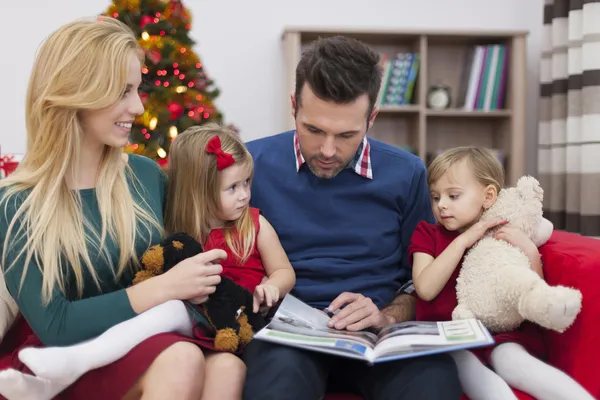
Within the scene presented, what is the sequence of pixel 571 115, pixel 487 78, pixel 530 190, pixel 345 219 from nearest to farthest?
pixel 530 190 → pixel 345 219 → pixel 571 115 → pixel 487 78

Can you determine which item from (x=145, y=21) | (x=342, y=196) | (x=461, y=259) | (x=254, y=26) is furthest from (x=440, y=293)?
(x=254, y=26)

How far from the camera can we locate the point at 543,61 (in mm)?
3395

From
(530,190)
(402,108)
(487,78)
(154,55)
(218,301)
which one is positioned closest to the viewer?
(218,301)

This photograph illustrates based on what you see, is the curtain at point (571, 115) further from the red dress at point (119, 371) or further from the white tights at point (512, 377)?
the red dress at point (119, 371)

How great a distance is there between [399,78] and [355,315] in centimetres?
226

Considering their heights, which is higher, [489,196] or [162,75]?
[162,75]

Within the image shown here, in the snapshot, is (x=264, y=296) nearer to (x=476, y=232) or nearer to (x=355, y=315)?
(x=355, y=315)

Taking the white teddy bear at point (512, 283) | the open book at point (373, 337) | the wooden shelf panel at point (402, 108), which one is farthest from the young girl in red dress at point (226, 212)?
the wooden shelf panel at point (402, 108)

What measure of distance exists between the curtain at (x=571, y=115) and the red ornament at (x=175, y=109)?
1.94 metres

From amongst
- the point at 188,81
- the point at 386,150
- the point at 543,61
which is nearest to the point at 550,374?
the point at 386,150

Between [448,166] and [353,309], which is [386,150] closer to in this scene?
[448,166]

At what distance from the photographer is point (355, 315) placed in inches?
55.7

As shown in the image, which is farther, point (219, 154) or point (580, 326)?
point (219, 154)

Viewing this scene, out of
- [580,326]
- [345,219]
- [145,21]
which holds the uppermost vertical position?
[145,21]
